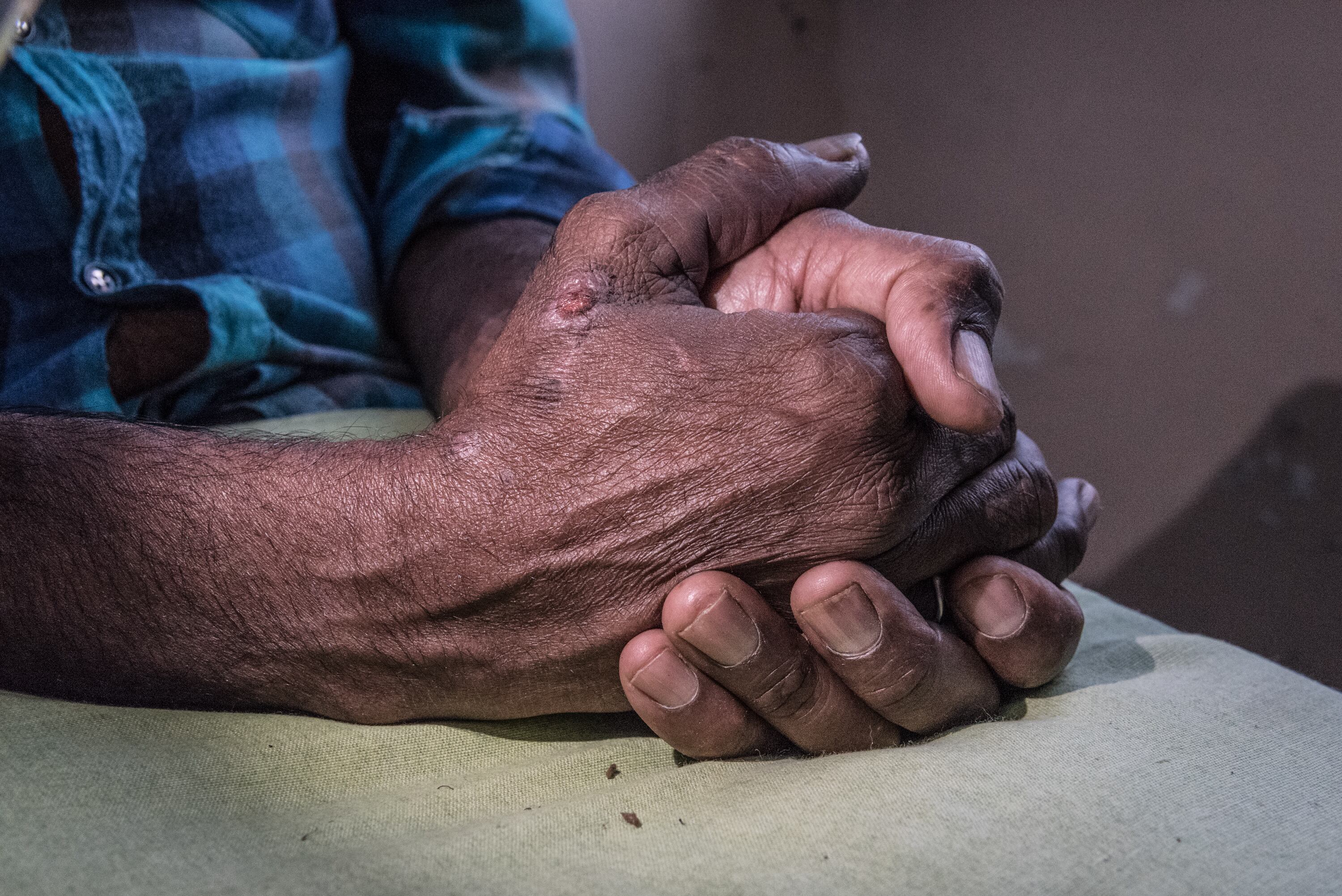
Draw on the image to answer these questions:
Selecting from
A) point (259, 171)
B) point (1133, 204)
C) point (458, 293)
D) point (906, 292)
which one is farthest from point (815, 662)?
point (1133, 204)

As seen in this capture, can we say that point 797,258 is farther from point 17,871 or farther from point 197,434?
point 17,871

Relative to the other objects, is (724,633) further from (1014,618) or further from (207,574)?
(207,574)

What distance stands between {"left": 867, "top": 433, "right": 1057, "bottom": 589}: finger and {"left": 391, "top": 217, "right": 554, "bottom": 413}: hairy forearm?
0.50 m

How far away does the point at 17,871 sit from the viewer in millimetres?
484

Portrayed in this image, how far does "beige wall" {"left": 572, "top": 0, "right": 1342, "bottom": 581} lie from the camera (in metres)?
1.28

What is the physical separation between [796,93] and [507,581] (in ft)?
5.03

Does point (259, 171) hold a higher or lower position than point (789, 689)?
higher

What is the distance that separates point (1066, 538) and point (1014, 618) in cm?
17

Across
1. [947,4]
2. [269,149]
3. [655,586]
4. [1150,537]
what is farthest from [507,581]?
[947,4]

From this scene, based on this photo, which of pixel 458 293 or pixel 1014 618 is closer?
pixel 1014 618

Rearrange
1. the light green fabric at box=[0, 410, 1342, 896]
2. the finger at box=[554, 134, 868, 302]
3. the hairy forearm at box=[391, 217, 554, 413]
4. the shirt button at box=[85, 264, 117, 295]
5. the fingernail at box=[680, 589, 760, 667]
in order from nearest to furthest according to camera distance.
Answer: the light green fabric at box=[0, 410, 1342, 896] → the fingernail at box=[680, 589, 760, 667] → the finger at box=[554, 134, 868, 302] → the shirt button at box=[85, 264, 117, 295] → the hairy forearm at box=[391, 217, 554, 413]

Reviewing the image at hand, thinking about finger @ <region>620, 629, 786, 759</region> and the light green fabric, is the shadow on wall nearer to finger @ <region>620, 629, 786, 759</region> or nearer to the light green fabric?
the light green fabric

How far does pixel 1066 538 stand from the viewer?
0.83 m

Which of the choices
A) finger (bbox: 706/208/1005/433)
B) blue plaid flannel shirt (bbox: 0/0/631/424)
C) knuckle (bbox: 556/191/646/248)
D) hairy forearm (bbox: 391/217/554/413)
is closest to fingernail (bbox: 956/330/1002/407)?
finger (bbox: 706/208/1005/433)
